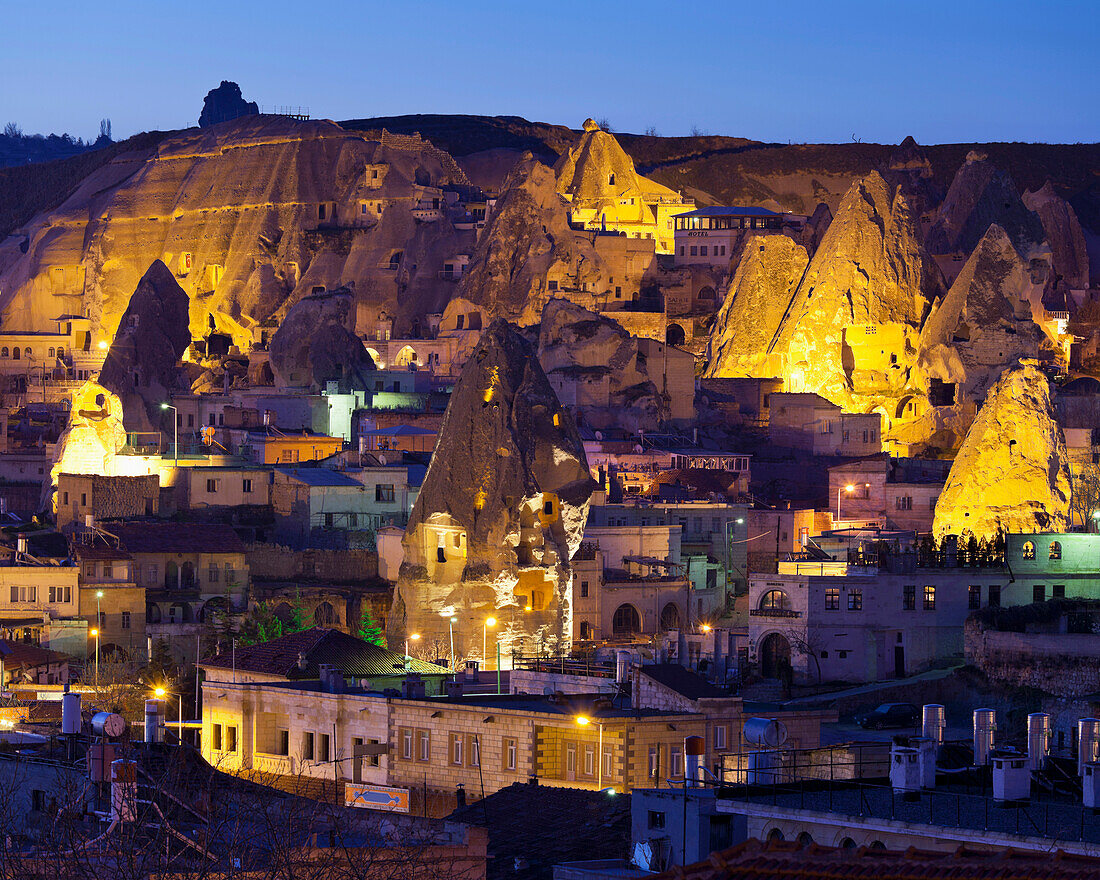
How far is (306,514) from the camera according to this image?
268 feet

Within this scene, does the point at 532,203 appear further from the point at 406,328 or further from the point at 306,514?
the point at 306,514

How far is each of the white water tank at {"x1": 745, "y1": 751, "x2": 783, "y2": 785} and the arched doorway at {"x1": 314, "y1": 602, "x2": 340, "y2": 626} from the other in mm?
36186

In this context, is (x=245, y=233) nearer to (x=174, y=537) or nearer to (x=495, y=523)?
(x=174, y=537)

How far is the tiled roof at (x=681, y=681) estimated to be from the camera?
47438 millimetres

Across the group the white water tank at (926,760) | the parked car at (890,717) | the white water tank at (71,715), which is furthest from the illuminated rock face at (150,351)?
the white water tank at (926,760)

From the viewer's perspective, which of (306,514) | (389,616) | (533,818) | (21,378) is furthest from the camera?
(21,378)

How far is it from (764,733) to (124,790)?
1030 centimetres

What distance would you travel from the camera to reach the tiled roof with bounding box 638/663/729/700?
4744 cm

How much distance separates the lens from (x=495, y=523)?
224 ft

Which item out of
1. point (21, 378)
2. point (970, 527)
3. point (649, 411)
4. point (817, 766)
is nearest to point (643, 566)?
point (970, 527)

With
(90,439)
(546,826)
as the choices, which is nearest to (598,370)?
(90,439)

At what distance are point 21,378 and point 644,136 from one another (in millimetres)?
78831

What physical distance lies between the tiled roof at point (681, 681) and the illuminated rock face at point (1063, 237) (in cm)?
8604

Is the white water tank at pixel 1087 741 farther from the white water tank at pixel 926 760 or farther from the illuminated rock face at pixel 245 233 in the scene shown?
the illuminated rock face at pixel 245 233
